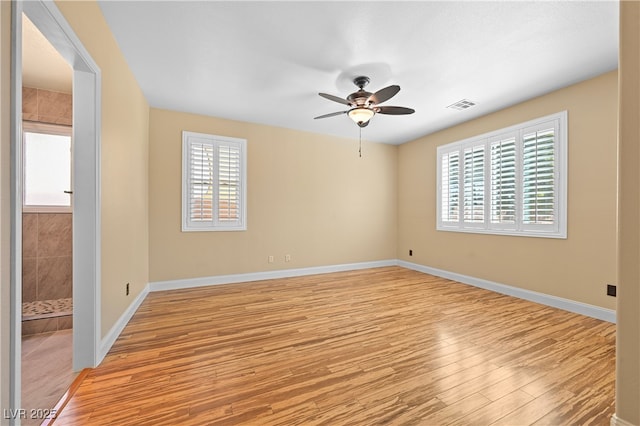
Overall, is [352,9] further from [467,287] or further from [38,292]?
[38,292]

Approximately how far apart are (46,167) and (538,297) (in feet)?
22.0

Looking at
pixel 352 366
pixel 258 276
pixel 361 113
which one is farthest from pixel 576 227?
pixel 258 276

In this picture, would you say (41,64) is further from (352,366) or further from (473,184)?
(473,184)

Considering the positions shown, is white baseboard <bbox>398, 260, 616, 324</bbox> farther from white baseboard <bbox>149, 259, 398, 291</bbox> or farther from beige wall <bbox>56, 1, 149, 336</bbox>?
beige wall <bbox>56, 1, 149, 336</bbox>

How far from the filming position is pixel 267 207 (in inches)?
191

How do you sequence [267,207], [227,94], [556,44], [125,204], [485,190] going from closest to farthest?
[556,44] → [125,204] → [227,94] → [485,190] → [267,207]

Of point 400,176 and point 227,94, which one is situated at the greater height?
point 227,94

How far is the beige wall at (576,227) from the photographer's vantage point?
118 inches

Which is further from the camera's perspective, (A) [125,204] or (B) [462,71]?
(B) [462,71]

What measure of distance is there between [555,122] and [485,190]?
124 cm

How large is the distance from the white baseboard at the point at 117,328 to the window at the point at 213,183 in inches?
51.4

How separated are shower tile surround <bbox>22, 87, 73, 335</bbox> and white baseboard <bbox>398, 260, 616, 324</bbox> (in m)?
5.61

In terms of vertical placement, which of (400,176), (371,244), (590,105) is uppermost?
(590,105)

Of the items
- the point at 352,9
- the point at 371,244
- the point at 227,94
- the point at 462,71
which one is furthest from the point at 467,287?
the point at 227,94
